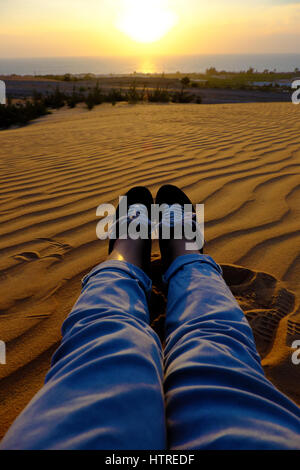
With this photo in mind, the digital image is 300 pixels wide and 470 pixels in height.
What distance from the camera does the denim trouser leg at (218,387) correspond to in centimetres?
59

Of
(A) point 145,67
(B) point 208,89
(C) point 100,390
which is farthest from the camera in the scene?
(A) point 145,67

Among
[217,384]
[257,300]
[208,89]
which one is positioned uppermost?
[208,89]

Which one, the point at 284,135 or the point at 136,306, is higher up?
the point at 284,135

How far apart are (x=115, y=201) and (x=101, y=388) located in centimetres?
178

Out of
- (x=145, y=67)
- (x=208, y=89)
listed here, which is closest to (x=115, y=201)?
(x=208, y=89)

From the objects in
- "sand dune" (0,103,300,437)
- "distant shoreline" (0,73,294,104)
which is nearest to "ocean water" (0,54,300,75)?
"distant shoreline" (0,73,294,104)

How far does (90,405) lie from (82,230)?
55.4 inches

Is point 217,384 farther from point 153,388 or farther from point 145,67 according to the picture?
point 145,67

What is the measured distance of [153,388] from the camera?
26.9 inches

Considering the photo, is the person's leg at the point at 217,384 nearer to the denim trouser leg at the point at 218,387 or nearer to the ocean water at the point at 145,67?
the denim trouser leg at the point at 218,387

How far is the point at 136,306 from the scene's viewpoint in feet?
3.27

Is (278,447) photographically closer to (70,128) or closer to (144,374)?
(144,374)

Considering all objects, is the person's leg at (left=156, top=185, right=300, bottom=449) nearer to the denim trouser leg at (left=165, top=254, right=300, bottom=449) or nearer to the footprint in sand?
the denim trouser leg at (left=165, top=254, right=300, bottom=449)

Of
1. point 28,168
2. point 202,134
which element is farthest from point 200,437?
point 202,134
